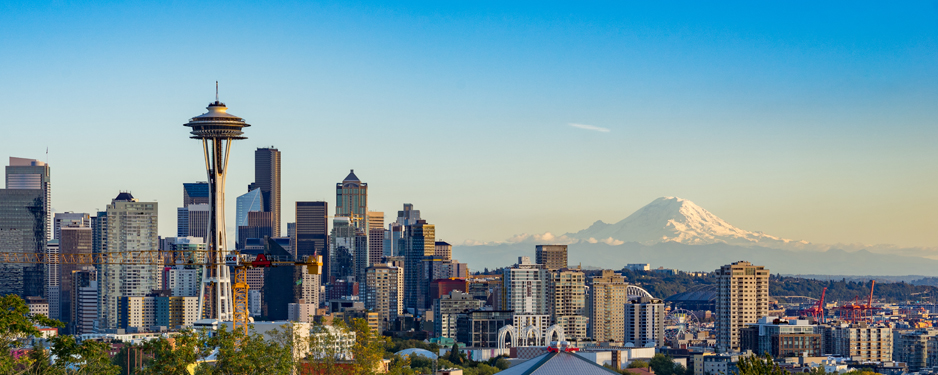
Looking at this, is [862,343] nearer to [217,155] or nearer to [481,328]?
[481,328]

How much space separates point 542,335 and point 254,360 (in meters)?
132

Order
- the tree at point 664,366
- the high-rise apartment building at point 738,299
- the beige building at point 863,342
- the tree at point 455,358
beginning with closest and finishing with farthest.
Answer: the tree at point 664,366 → the tree at point 455,358 → the beige building at point 863,342 → the high-rise apartment building at point 738,299

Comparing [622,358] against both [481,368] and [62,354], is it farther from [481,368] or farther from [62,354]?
[62,354]

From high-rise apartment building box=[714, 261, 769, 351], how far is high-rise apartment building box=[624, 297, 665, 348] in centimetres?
979

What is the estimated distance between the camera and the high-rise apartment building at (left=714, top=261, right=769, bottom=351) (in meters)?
180

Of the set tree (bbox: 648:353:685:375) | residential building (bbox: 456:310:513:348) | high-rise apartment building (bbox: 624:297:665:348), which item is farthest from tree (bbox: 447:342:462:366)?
high-rise apartment building (bbox: 624:297:665:348)

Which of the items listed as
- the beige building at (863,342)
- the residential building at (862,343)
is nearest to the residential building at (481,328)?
the residential building at (862,343)

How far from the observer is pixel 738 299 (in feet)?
599

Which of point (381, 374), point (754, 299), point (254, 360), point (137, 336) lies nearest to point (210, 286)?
point (137, 336)

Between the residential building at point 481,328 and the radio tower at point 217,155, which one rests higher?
the radio tower at point 217,155

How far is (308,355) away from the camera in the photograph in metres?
55.9

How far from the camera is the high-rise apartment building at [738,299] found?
17988 cm

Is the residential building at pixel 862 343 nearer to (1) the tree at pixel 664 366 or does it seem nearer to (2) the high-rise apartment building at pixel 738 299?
(2) the high-rise apartment building at pixel 738 299

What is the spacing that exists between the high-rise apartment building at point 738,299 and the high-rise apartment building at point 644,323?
9.79 metres
